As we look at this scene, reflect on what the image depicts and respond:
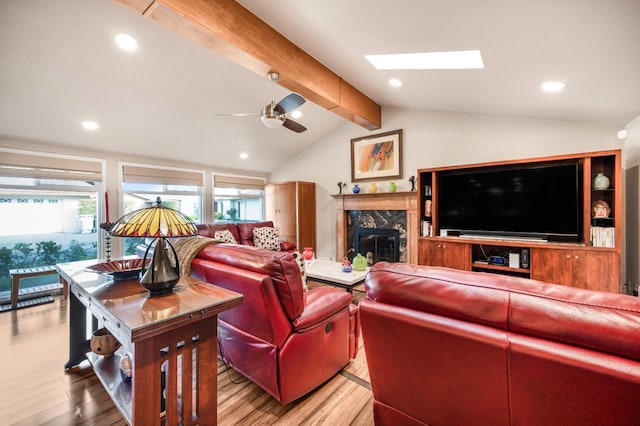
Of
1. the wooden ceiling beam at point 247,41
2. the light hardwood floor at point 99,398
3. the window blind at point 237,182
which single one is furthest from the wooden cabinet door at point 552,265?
the window blind at point 237,182

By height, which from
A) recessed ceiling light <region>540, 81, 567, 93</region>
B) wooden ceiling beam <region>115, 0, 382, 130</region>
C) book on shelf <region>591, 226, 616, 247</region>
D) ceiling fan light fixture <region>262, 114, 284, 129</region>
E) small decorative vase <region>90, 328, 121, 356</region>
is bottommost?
small decorative vase <region>90, 328, 121, 356</region>

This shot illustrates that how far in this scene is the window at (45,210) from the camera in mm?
3535

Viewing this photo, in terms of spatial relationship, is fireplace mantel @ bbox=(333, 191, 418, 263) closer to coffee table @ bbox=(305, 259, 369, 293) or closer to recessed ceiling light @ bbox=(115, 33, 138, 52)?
coffee table @ bbox=(305, 259, 369, 293)

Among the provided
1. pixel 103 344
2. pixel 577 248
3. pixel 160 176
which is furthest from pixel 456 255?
pixel 160 176

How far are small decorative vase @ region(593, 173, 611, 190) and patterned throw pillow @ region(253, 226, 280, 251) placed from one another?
4512 mm

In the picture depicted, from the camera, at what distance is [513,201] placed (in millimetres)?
3549

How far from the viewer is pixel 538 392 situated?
850 millimetres

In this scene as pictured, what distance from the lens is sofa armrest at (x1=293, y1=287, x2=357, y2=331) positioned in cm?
160

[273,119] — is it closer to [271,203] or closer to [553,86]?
[553,86]

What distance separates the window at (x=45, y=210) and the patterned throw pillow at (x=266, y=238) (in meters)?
2.44

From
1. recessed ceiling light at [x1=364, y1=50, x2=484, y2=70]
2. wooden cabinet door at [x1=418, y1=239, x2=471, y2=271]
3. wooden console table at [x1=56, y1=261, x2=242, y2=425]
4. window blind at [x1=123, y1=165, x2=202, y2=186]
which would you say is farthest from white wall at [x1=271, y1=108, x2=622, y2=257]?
wooden console table at [x1=56, y1=261, x2=242, y2=425]

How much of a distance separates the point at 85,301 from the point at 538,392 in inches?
82.2

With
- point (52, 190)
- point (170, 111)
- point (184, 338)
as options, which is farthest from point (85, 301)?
point (52, 190)

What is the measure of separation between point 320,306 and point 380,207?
334cm
